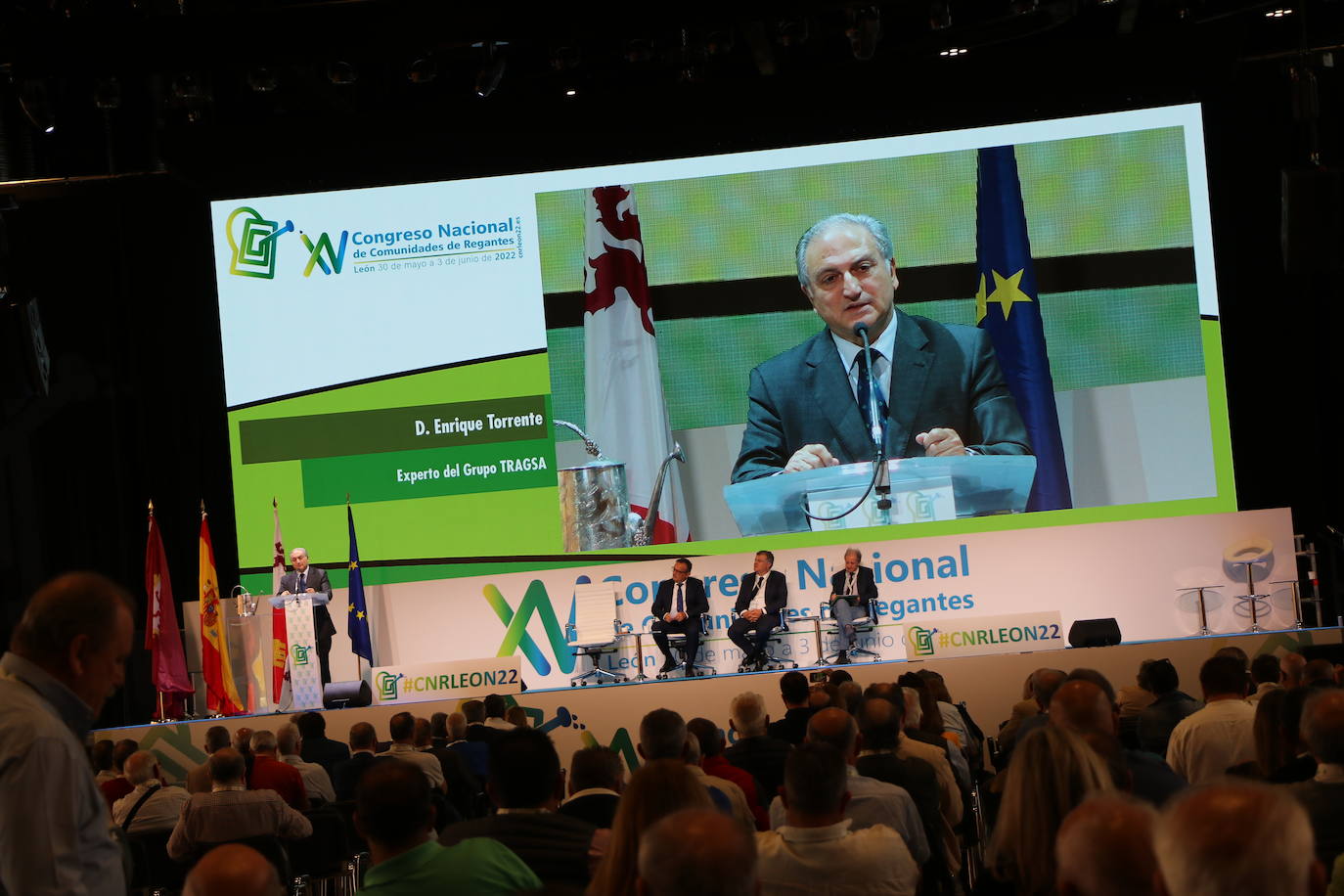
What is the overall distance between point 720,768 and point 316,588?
22.7 feet

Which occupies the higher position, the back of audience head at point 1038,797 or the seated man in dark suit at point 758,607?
the back of audience head at point 1038,797

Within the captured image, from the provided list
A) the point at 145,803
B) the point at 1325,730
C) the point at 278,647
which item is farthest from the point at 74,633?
the point at 278,647

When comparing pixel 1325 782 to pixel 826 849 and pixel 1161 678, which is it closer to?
pixel 826 849

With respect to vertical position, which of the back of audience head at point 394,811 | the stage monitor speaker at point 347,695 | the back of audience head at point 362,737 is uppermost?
the back of audience head at point 394,811

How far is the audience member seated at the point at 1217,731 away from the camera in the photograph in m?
4.18

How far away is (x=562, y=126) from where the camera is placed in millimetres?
11305

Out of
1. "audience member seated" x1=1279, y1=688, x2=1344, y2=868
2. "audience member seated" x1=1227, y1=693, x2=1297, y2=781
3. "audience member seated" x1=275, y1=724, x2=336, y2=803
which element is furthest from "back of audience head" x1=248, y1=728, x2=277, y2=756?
"audience member seated" x1=1279, y1=688, x2=1344, y2=868

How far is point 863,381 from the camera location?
1079cm

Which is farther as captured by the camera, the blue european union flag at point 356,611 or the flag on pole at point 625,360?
the flag on pole at point 625,360

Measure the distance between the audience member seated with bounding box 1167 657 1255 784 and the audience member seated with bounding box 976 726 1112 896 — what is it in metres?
1.68

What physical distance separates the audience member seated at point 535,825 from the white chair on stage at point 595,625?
23.8ft

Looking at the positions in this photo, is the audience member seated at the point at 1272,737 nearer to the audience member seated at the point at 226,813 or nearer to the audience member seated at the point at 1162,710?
the audience member seated at the point at 1162,710

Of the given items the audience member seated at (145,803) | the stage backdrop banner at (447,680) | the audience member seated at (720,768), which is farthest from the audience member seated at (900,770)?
the stage backdrop banner at (447,680)

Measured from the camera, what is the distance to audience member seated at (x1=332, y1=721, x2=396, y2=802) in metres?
6.11
